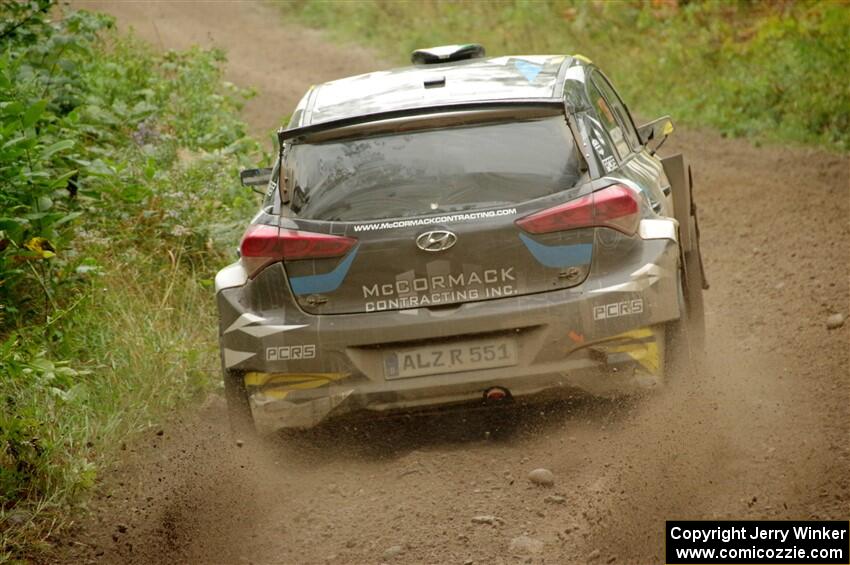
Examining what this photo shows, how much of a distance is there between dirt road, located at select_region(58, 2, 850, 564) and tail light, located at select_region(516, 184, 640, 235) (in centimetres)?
77

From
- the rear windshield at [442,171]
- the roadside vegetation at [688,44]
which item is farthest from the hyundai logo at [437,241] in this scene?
the roadside vegetation at [688,44]

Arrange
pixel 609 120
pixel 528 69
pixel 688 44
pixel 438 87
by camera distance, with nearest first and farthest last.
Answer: pixel 438 87, pixel 528 69, pixel 609 120, pixel 688 44

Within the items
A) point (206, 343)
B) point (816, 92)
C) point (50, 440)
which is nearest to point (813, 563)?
point (50, 440)

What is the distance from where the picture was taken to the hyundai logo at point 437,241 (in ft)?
16.8

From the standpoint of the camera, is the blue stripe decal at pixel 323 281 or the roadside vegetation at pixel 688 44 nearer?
the blue stripe decal at pixel 323 281

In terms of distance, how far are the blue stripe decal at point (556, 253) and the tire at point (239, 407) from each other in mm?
1427

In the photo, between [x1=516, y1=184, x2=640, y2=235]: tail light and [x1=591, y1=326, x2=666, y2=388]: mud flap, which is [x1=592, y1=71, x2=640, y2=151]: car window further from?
[x1=591, y1=326, x2=666, y2=388]: mud flap

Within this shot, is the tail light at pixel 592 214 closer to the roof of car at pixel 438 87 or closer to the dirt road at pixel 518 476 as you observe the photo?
the roof of car at pixel 438 87

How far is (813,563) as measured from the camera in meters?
4.05

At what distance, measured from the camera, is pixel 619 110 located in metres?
6.92

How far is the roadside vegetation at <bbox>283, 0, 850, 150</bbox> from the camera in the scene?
13547 millimetres

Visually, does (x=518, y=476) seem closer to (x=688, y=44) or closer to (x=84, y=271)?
(x=84, y=271)

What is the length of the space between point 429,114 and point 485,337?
1.01m

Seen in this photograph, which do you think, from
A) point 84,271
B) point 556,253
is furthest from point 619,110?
point 84,271
